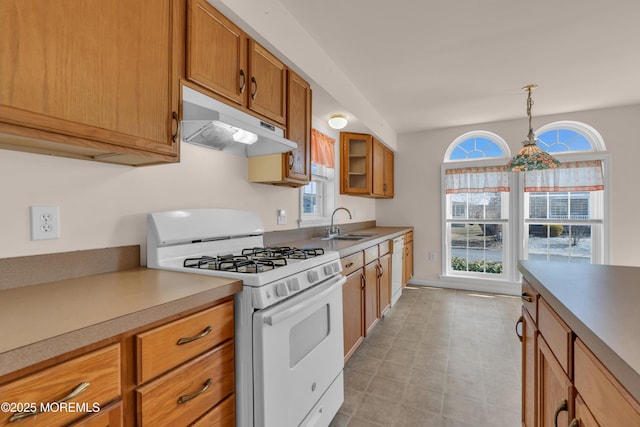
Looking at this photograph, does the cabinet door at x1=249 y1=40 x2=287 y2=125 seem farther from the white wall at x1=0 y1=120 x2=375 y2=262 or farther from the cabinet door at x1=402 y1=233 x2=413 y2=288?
the cabinet door at x1=402 y1=233 x2=413 y2=288

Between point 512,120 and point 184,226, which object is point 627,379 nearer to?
point 184,226

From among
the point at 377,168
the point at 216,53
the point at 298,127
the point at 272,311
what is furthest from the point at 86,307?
the point at 377,168

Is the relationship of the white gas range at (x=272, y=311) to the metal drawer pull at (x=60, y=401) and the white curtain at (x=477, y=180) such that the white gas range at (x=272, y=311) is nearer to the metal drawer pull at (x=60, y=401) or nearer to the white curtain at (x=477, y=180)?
the metal drawer pull at (x=60, y=401)

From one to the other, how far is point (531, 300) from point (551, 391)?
39 cm

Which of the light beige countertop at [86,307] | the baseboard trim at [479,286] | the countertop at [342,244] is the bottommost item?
the baseboard trim at [479,286]

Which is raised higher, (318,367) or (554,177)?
(554,177)

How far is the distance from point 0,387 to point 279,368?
2.77 ft

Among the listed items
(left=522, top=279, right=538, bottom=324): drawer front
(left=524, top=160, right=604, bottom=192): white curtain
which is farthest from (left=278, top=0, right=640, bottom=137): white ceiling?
(left=522, top=279, right=538, bottom=324): drawer front

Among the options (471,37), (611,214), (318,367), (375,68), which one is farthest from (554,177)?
(318,367)

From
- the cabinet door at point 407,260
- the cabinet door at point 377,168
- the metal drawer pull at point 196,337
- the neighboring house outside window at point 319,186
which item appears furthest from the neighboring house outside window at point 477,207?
the metal drawer pull at point 196,337

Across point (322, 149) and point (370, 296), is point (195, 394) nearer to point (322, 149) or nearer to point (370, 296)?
point (370, 296)

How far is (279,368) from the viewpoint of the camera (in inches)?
48.5

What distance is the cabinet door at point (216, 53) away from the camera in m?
1.35

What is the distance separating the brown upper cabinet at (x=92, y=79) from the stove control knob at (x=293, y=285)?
73 centimetres
